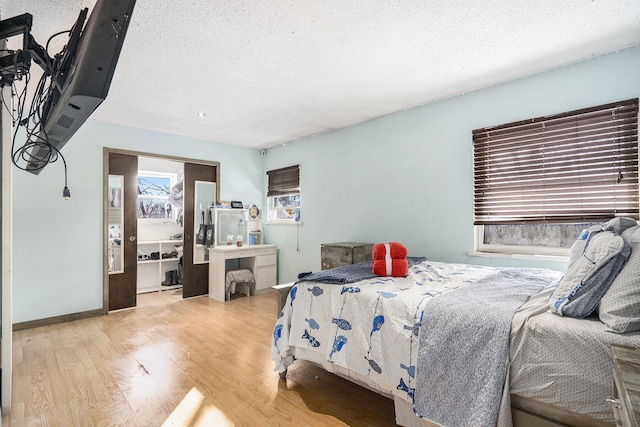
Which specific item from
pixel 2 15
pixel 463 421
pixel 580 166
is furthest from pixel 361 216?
pixel 2 15

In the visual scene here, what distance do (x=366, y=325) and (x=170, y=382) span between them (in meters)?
1.58

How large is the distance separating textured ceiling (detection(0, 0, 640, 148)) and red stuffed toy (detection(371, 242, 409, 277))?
154 cm

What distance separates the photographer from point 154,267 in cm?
553

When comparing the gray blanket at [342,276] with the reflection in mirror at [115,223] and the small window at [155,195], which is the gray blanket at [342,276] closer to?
the reflection in mirror at [115,223]

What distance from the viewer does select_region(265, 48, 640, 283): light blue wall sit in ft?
8.48

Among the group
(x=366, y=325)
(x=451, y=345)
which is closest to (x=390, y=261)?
(x=366, y=325)

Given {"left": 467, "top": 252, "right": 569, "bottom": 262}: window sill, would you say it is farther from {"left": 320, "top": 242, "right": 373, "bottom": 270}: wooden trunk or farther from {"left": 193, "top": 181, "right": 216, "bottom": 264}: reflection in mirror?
{"left": 193, "top": 181, "right": 216, "bottom": 264}: reflection in mirror

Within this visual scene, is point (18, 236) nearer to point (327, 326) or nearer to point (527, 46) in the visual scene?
point (327, 326)

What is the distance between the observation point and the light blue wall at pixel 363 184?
9.05 feet

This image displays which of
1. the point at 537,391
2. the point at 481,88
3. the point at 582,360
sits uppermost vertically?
the point at 481,88

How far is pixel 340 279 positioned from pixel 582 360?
1.34m

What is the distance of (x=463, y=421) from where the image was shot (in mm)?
1459

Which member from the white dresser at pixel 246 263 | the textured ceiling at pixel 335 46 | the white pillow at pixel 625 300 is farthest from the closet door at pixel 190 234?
the white pillow at pixel 625 300

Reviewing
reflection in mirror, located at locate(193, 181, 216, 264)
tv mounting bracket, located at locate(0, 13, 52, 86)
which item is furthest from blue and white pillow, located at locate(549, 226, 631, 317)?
reflection in mirror, located at locate(193, 181, 216, 264)
